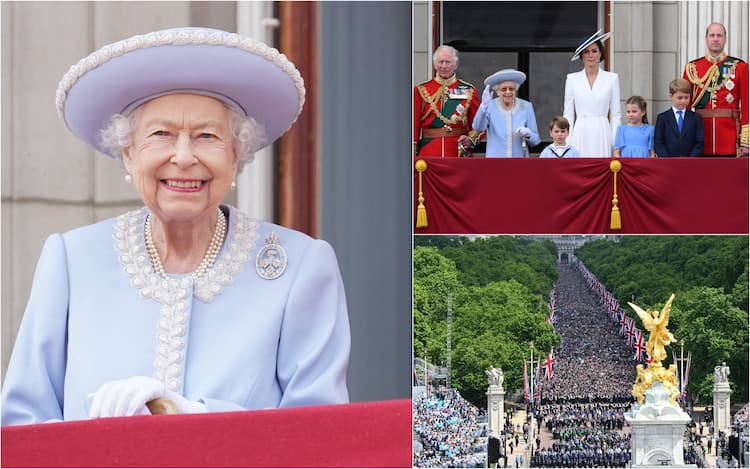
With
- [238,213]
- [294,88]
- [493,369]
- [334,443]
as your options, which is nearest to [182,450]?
[334,443]

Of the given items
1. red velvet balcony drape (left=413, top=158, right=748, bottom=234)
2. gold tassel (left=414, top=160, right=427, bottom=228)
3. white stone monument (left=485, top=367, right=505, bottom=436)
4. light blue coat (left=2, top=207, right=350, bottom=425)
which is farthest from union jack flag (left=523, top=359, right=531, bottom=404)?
light blue coat (left=2, top=207, right=350, bottom=425)

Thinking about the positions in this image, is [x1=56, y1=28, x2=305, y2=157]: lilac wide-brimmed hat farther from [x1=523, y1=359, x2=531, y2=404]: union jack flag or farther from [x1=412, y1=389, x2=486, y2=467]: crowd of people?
[x1=523, y1=359, x2=531, y2=404]: union jack flag

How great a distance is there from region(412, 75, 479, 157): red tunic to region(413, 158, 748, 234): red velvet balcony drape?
33 centimetres

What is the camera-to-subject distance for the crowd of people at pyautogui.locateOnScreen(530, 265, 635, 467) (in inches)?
911

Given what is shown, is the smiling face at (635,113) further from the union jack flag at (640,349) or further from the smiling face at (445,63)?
the union jack flag at (640,349)

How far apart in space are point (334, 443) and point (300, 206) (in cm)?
129

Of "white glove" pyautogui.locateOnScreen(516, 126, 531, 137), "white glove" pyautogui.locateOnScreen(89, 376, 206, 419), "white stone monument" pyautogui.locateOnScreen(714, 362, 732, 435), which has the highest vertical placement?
"white glove" pyautogui.locateOnScreen(516, 126, 531, 137)

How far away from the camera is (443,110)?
1180 centimetres

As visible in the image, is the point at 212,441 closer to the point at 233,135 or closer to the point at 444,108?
the point at 233,135

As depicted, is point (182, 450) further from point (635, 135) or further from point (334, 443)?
point (635, 135)

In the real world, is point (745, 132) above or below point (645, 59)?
below

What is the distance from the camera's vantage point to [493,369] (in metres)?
24.8

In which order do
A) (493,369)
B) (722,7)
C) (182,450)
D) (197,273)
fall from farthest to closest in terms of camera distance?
(493,369) → (722,7) → (197,273) → (182,450)

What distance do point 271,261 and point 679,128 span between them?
21.1ft
